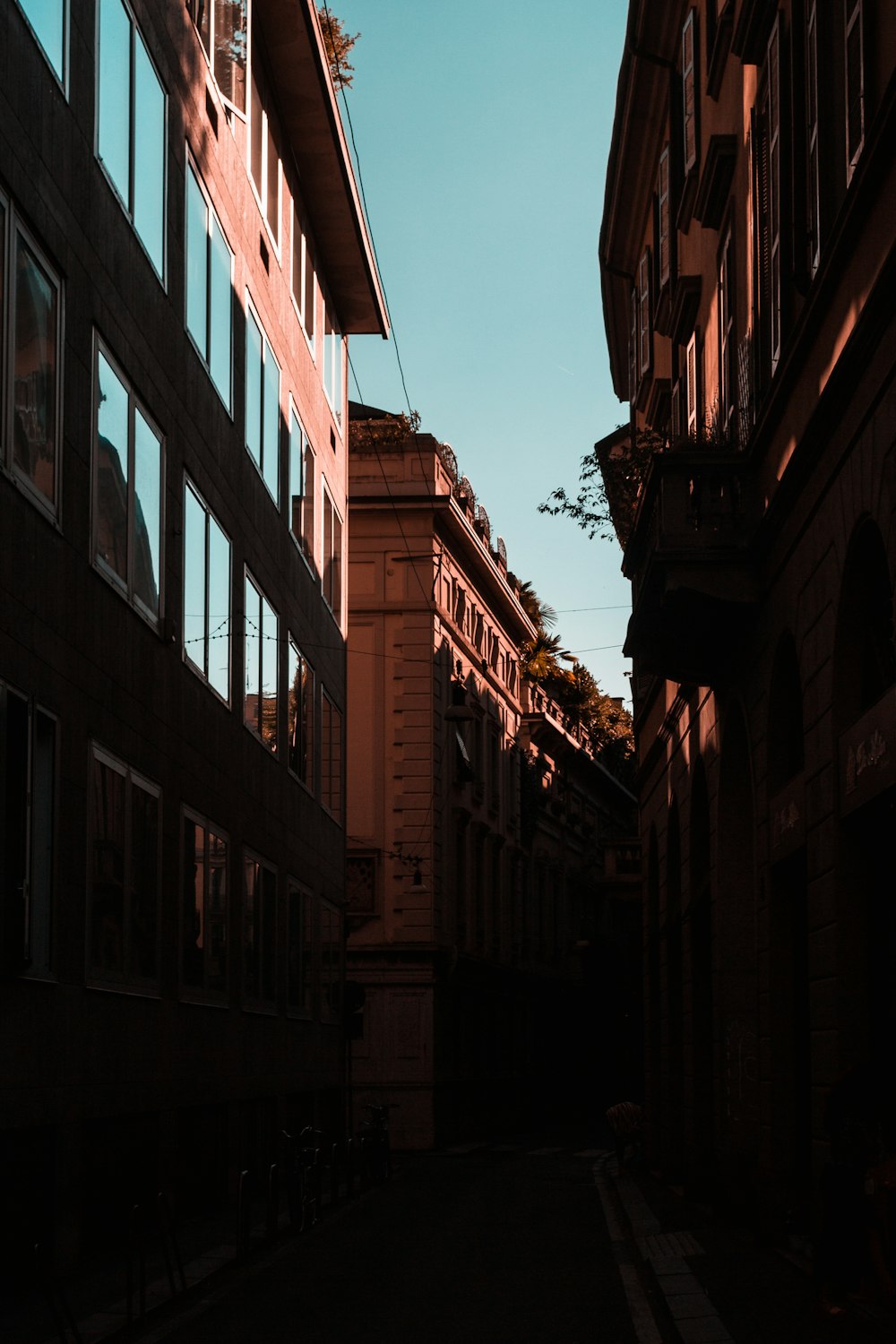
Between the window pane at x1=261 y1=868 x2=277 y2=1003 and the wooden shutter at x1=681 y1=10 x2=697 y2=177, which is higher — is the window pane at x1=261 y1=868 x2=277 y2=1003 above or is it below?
below

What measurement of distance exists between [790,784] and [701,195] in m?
8.93

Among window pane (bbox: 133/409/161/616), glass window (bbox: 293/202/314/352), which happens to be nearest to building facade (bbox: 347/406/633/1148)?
glass window (bbox: 293/202/314/352)

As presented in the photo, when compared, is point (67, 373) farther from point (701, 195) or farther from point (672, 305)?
point (672, 305)

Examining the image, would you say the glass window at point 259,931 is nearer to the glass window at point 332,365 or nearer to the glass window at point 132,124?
the glass window at point 132,124

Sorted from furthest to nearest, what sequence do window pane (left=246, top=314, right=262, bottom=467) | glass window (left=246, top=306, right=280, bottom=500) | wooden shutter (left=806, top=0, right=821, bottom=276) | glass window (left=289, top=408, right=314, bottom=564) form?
glass window (left=289, top=408, right=314, bottom=564), glass window (left=246, top=306, right=280, bottom=500), window pane (left=246, top=314, right=262, bottom=467), wooden shutter (left=806, top=0, right=821, bottom=276)

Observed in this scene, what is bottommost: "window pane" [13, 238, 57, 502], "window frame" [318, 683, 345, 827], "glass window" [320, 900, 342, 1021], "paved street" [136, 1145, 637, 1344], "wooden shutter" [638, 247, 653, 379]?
"paved street" [136, 1145, 637, 1344]

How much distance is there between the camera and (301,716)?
31.8 m

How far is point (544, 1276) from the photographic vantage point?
16641 mm

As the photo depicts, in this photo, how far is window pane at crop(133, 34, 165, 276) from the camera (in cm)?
1911

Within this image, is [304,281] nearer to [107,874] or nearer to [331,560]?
[331,560]

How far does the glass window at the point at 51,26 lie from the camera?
589 inches

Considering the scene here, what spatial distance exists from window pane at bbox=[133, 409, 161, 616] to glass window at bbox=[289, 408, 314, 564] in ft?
35.2

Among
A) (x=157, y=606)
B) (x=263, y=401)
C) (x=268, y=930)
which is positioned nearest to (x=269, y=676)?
(x=268, y=930)

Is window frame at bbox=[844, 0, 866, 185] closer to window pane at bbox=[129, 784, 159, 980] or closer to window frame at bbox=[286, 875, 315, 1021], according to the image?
window pane at bbox=[129, 784, 159, 980]
